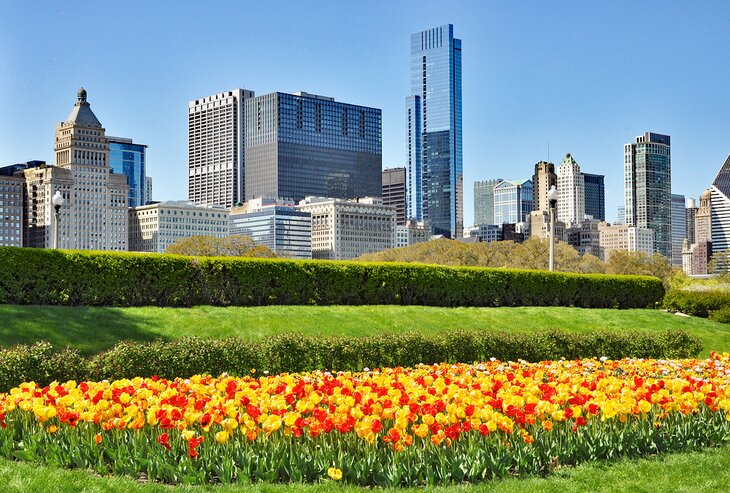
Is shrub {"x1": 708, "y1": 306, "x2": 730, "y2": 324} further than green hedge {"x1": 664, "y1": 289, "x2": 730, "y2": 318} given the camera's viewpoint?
No

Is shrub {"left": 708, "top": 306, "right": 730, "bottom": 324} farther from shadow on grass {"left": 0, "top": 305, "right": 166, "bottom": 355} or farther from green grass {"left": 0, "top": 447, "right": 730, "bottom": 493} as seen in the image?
green grass {"left": 0, "top": 447, "right": 730, "bottom": 493}

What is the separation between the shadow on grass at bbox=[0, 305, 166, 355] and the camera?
17.9 metres

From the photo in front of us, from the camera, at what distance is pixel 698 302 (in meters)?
34.2

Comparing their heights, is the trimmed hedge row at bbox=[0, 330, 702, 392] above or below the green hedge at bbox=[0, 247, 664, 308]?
below

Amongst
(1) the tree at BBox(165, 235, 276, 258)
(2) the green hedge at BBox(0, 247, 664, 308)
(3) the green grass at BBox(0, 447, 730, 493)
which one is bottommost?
(3) the green grass at BBox(0, 447, 730, 493)

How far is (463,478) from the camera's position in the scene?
27.6ft

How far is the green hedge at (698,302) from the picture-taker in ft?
110

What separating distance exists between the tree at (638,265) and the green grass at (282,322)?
5753cm

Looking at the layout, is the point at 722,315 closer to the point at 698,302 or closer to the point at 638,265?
the point at 698,302

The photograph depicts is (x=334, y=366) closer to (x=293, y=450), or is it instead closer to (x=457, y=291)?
(x=293, y=450)

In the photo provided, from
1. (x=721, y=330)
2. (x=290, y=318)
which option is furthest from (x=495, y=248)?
(x=290, y=318)

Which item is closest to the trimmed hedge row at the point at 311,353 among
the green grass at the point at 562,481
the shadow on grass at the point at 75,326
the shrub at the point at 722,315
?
the shadow on grass at the point at 75,326

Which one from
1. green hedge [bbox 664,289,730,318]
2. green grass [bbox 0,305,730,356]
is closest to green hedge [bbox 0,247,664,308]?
green grass [bbox 0,305,730,356]

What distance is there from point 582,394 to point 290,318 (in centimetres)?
1332
